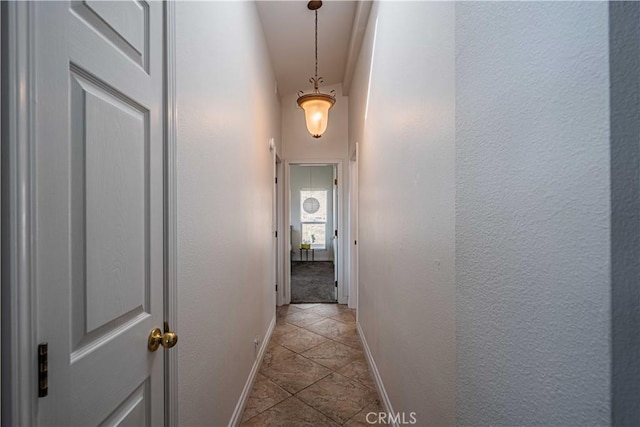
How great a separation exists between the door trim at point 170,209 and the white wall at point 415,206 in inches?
36.1

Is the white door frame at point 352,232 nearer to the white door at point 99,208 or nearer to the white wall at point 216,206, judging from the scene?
the white wall at point 216,206

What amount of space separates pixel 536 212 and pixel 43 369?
0.98 m

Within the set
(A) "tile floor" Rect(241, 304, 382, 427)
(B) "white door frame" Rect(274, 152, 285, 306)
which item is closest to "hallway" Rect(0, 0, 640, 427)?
(A) "tile floor" Rect(241, 304, 382, 427)

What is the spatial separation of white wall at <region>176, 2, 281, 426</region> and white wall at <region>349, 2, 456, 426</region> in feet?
3.01

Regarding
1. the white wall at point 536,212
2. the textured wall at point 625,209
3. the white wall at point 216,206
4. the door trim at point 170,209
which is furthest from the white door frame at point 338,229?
the textured wall at point 625,209

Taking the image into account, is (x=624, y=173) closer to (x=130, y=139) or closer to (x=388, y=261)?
(x=130, y=139)

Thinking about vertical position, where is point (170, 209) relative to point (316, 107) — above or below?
below

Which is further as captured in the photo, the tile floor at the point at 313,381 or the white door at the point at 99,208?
the tile floor at the point at 313,381

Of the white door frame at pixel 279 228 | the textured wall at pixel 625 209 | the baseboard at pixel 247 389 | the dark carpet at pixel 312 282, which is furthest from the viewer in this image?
the dark carpet at pixel 312 282

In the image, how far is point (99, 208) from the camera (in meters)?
0.72

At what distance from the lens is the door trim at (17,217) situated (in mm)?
504

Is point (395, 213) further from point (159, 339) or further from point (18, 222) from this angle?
point (18, 222)

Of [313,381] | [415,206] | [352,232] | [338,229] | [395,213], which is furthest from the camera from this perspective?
[338,229]

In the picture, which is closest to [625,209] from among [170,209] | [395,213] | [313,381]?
[170,209]
